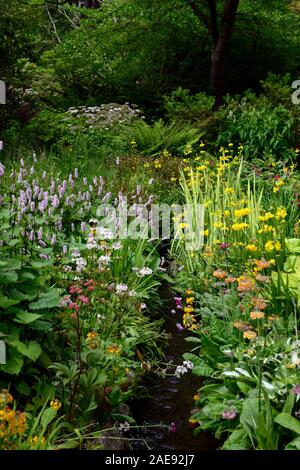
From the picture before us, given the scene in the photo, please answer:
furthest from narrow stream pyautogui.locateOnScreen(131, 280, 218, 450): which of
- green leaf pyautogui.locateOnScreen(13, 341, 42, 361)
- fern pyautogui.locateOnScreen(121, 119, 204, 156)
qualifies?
fern pyautogui.locateOnScreen(121, 119, 204, 156)

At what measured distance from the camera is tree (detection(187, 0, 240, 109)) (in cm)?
1152

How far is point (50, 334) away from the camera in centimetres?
329

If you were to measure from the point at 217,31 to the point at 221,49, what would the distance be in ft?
1.57

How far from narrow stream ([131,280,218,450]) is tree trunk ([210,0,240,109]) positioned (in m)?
8.81

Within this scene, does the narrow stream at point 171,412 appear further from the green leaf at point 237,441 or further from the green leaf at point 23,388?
the green leaf at point 23,388

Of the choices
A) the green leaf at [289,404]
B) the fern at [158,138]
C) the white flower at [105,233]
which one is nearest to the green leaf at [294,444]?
the green leaf at [289,404]

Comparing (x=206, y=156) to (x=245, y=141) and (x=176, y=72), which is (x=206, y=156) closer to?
(x=245, y=141)

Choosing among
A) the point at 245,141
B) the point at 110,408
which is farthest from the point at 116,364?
the point at 245,141

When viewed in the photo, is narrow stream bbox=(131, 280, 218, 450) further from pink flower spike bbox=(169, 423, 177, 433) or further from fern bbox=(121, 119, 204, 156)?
fern bbox=(121, 119, 204, 156)

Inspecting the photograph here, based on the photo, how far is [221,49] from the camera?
11.8 metres

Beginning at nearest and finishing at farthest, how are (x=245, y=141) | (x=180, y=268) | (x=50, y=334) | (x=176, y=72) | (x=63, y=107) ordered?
(x=50, y=334), (x=180, y=268), (x=245, y=141), (x=63, y=107), (x=176, y=72)

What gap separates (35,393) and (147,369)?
893 mm

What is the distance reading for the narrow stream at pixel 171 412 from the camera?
3.21 m

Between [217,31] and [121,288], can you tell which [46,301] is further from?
[217,31]
